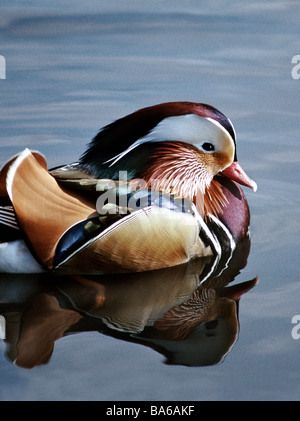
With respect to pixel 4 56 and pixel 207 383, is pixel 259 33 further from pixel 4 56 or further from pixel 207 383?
pixel 207 383

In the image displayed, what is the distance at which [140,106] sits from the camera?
6977 mm

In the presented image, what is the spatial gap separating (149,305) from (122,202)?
57 centimetres

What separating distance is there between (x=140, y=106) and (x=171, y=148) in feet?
5.24

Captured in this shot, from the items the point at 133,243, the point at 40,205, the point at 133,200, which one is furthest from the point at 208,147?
the point at 40,205

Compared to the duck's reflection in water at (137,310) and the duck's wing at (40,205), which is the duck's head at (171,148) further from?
the duck's reflection in water at (137,310)

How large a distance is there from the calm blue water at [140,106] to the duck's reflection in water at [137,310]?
0.6 inches

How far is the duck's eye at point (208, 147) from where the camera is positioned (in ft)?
17.7

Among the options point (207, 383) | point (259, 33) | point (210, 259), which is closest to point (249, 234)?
point (210, 259)

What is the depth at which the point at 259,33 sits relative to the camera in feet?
26.2

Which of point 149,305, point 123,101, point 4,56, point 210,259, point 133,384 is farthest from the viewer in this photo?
point 4,56

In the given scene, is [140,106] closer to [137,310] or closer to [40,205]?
[40,205]

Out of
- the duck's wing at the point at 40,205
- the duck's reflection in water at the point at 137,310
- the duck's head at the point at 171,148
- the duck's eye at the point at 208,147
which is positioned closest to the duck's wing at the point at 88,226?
the duck's wing at the point at 40,205

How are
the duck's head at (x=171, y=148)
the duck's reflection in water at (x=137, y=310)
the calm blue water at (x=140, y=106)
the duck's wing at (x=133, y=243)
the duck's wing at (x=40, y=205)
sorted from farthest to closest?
the duck's head at (x=171, y=148), the duck's wing at (x=133, y=243), the duck's wing at (x=40, y=205), the duck's reflection in water at (x=137, y=310), the calm blue water at (x=140, y=106)

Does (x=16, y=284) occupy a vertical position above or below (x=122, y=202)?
below
